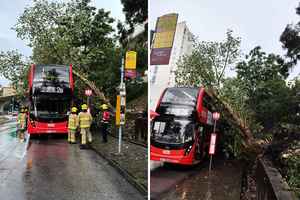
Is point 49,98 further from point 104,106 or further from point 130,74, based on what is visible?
point 130,74

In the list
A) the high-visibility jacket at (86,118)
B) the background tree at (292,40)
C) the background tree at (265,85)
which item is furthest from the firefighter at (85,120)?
the background tree at (292,40)

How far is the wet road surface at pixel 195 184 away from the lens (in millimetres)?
1356

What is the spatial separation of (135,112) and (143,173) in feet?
0.87

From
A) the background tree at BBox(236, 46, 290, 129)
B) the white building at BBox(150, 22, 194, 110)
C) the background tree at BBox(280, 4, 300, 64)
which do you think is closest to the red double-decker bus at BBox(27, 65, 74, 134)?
the white building at BBox(150, 22, 194, 110)

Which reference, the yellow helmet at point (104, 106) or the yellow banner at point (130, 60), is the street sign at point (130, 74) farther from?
the yellow helmet at point (104, 106)

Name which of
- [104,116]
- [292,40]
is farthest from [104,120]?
[292,40]

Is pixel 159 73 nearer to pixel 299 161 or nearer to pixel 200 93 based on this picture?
pixel 200 93

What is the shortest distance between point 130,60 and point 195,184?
22.6 inches

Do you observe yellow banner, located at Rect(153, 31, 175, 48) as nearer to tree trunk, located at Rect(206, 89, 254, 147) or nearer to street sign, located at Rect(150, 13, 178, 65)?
street sign, located at Rect(150, 13, 178, 65)

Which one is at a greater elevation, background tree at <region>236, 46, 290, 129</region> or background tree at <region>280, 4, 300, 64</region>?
background tree at <region>280, 4, 300, 64</region>

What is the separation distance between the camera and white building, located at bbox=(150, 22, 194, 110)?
4.58ft

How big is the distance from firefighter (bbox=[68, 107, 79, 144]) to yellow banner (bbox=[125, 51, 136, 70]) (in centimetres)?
31

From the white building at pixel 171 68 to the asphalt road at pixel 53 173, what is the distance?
376 mm

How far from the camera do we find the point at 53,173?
139 centimetres
